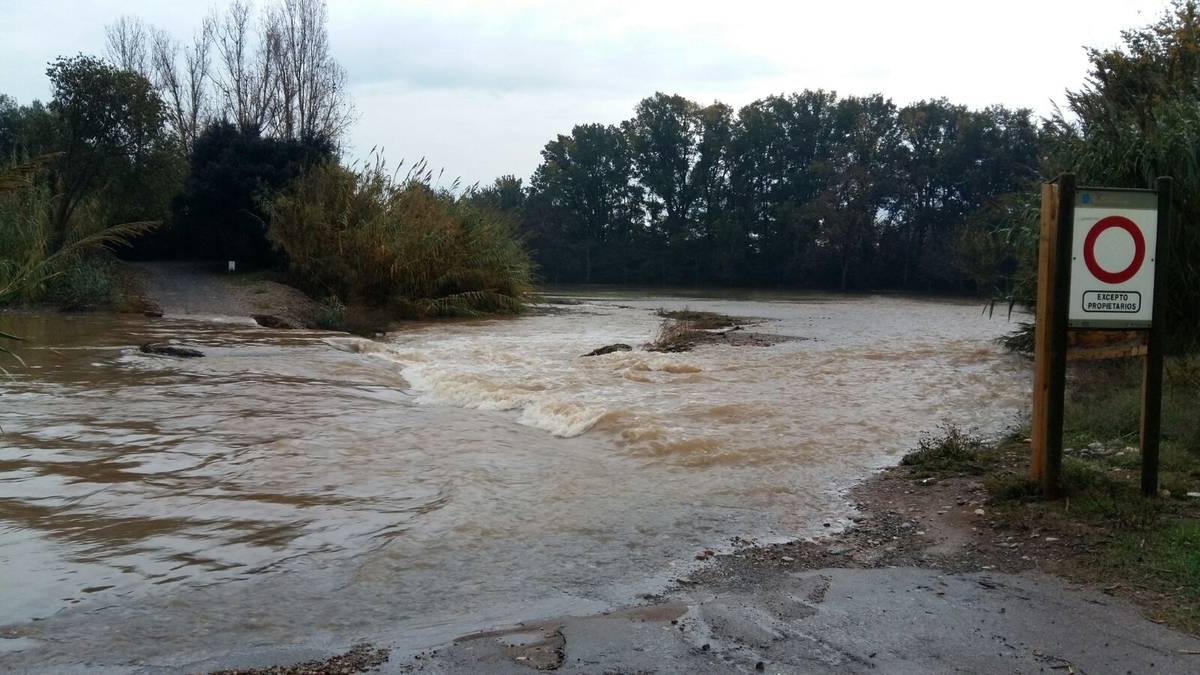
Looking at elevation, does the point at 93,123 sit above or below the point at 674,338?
above

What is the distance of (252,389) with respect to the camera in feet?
35.4

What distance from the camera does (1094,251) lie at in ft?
17.9

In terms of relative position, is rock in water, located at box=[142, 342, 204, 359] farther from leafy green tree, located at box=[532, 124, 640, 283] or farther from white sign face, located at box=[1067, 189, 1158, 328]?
leafy green tree, located at box=[532, 124, 640, 283]

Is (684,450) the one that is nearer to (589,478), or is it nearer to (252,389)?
(589,478)

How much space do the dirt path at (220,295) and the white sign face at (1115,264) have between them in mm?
18252

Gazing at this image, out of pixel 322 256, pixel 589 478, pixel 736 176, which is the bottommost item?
pixel 589 478

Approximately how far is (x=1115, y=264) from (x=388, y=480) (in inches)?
195

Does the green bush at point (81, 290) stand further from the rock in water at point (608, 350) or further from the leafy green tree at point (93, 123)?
the rock in water at point (608, 350)

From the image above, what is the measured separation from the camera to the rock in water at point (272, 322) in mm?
20181

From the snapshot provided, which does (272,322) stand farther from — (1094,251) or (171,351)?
(1094,251)

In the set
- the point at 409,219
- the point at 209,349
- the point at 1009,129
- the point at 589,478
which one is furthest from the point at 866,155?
the point at 589,478

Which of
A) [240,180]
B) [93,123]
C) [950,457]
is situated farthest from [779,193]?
[950,457]

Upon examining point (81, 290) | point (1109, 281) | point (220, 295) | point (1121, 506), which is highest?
point (1109, 281)

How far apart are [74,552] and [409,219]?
21.9 meters
